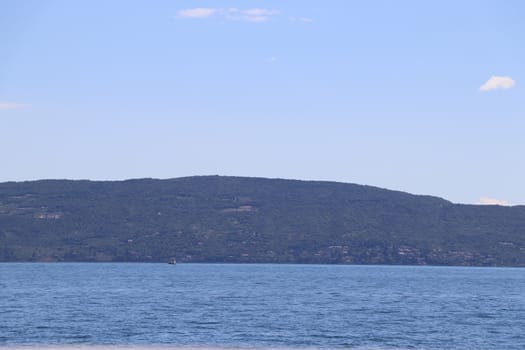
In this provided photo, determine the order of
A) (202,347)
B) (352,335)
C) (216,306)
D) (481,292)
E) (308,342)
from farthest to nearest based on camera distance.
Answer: (481,292) → (216,306) → (352,335) → (308,342) → (202,347)

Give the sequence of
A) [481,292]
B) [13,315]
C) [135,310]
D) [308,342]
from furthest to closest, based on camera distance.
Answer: [481,292]
[135,310]
[13,315]
[308,342]

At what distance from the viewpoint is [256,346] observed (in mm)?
73438

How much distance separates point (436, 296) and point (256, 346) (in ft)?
259

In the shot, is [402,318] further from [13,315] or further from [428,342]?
[13,315]

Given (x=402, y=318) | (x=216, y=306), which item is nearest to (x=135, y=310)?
(x=216, y=306)

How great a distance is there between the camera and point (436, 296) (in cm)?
14675

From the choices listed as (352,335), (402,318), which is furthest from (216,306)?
(352,335)

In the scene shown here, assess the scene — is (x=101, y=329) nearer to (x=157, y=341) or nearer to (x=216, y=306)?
(x=157, y=341)

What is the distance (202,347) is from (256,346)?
14.9ft

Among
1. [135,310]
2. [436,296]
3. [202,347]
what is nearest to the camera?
[202,347]

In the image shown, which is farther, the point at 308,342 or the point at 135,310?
the point at 135,310

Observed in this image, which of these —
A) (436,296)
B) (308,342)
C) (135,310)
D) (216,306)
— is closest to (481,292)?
(436,296)

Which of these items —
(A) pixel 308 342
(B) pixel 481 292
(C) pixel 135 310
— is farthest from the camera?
(B) pixel 481 292

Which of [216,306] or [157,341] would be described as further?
[216,306]
